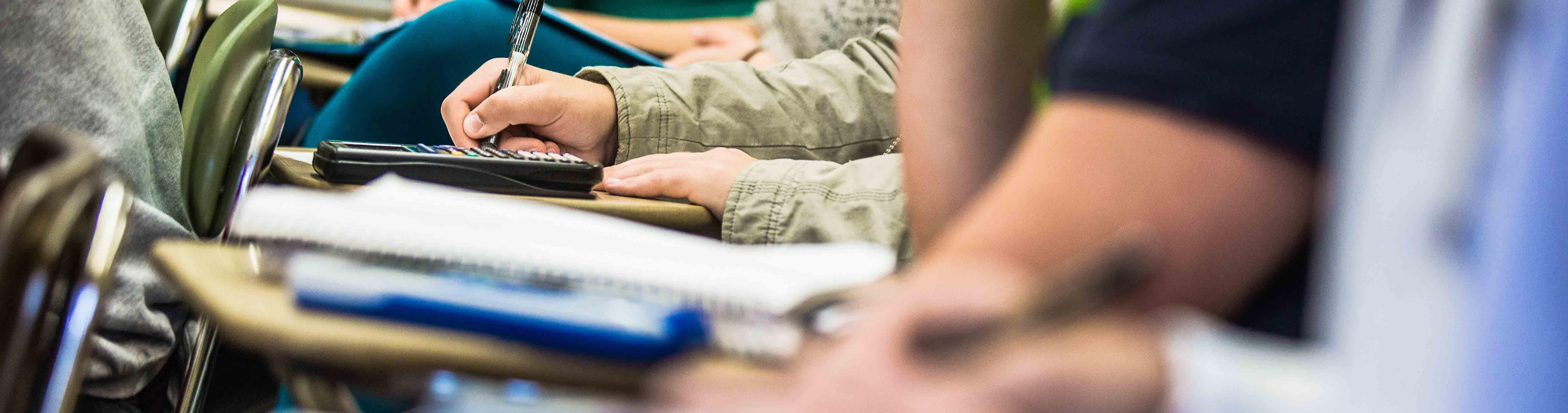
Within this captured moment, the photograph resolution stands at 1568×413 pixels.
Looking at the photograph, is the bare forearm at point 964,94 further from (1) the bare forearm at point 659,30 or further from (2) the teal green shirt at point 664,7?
(2) the teal green shirt at point 664,7

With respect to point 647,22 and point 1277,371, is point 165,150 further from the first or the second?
point 647,22

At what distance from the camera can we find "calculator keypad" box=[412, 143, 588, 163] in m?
0.79

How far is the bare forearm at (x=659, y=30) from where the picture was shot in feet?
6.40

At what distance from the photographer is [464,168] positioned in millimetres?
758

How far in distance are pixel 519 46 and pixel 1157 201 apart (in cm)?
80

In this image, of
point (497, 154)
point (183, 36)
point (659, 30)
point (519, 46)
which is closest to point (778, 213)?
point (497, 154)

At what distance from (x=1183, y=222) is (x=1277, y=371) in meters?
0.06

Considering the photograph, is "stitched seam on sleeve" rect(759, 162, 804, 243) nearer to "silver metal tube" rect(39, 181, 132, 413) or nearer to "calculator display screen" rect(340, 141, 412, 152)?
"calculator display screen" rect(340, 141, 412, 152)

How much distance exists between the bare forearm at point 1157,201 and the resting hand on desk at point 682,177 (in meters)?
0.53

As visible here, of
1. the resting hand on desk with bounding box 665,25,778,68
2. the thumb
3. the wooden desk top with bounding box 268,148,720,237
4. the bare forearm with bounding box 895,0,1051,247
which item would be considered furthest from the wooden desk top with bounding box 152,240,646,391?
the resting hand on desk with bounding box 665,25,778,68

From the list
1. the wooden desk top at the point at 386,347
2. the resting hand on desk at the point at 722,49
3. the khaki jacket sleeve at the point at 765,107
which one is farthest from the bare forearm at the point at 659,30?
the wooden desk top at the point at 386,347

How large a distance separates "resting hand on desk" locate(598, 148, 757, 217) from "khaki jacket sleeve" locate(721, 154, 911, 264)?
2 cm

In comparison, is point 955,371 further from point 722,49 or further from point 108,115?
point 722,49

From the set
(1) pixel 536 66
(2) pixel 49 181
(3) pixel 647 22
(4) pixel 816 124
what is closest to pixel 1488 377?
(2) pixel 49 181
